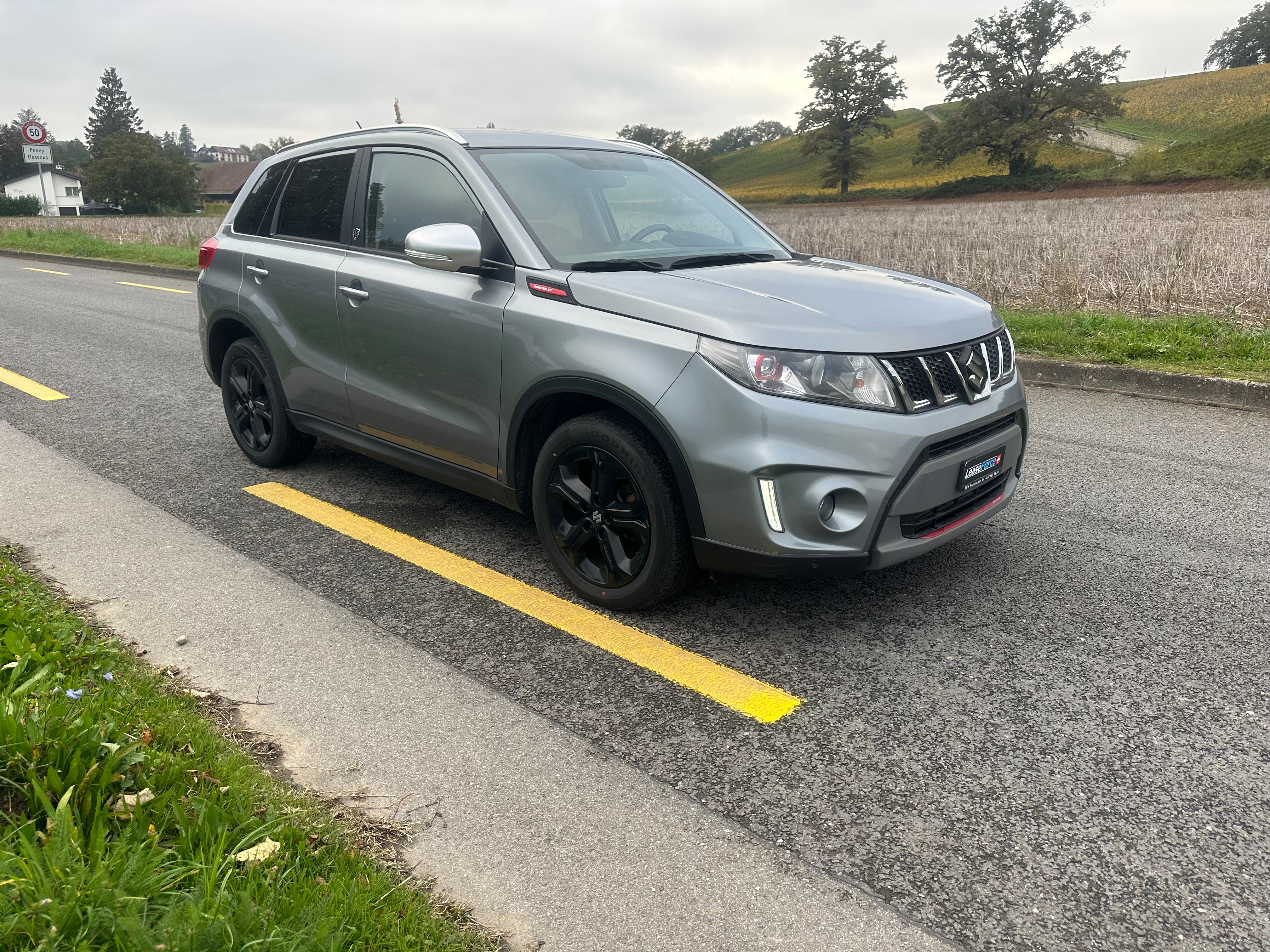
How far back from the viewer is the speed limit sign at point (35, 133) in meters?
24.8

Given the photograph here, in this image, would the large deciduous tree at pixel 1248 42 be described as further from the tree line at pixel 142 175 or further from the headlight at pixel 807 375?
the headlight at pixel 807 375

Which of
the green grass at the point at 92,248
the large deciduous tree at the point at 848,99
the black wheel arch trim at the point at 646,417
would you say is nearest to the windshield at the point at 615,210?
the black wheel arch trim at the point at 646,417

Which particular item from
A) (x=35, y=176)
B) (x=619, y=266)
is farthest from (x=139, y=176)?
(x=619, y=266)

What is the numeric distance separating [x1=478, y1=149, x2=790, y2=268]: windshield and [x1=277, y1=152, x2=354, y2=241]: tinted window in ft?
3.12

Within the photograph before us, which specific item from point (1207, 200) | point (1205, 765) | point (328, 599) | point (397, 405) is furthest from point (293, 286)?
point (1207, 200)

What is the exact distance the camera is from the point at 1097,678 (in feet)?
10.1

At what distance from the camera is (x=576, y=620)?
356 cm

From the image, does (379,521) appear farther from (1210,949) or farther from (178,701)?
(1210,949)

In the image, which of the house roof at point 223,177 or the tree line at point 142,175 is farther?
the house roof at point 223,177

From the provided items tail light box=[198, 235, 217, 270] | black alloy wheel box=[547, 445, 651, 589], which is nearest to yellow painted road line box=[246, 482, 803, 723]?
black alloy wheel box=[547, 445, 651, 589]

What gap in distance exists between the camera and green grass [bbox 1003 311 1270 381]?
7.10m

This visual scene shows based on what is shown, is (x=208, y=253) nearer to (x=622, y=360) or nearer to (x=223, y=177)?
(x=622, y=360)

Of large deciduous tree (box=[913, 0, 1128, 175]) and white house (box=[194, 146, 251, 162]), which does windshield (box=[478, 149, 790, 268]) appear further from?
white house (box=[194, 146, 251, 162])

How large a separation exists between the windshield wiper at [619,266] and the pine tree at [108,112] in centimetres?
13040
